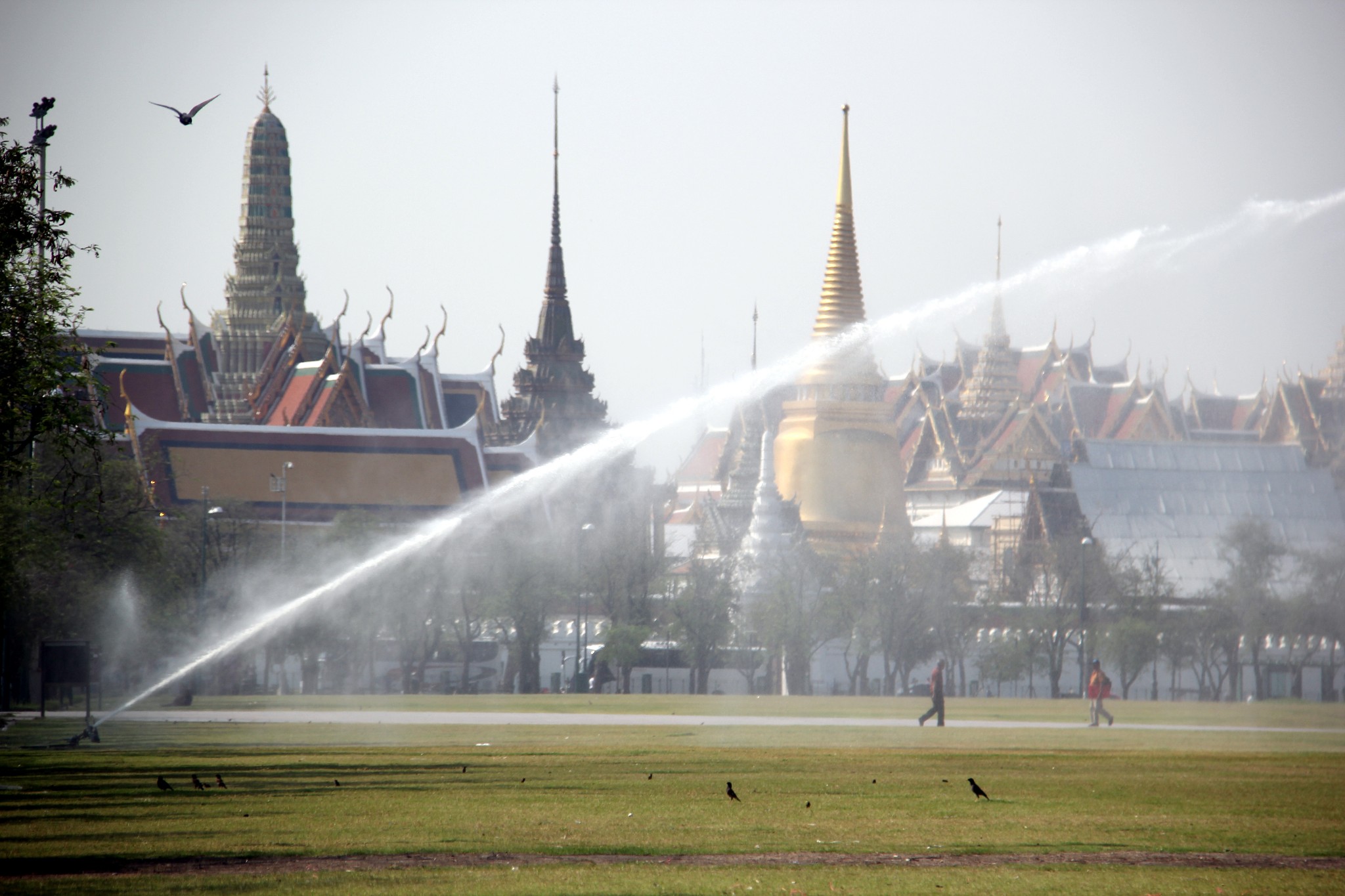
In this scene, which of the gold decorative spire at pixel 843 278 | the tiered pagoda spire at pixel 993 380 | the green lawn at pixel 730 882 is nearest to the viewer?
the green lawn at pixel 730 882

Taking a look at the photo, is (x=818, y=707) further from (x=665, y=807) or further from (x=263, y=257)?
(x=263, y=257)

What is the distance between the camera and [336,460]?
84.8 meters

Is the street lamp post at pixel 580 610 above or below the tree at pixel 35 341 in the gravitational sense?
below

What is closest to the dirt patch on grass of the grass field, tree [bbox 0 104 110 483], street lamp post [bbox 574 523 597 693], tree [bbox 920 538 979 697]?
the grass field

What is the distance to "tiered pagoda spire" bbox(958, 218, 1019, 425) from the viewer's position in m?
153

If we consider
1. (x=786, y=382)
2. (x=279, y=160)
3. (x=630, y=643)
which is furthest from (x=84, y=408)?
(x=786, y=382)

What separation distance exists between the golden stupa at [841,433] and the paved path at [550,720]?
64.0m

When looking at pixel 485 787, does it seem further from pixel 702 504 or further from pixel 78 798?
pixel 702 504

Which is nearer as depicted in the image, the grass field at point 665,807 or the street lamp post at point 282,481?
the grass field at point 665,807

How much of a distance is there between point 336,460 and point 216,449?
18.4ft

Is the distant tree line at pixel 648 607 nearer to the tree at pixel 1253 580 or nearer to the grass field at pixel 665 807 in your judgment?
the tree at pixel 1253 580

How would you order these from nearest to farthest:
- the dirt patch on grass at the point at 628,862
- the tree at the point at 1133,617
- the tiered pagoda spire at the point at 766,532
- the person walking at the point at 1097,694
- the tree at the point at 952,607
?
1. the dirt patch on grass at the point at 628,862
2. the person walking at the point at 1097,694
3. the tree at the point at 1133,617
4. the tree at the point at 952,607
5. the tiered pagoda spire at the point at 766,532

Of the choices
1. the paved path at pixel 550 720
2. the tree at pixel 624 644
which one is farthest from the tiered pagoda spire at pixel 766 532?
the paved path at pixel 550 720

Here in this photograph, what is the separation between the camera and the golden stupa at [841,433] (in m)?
112
